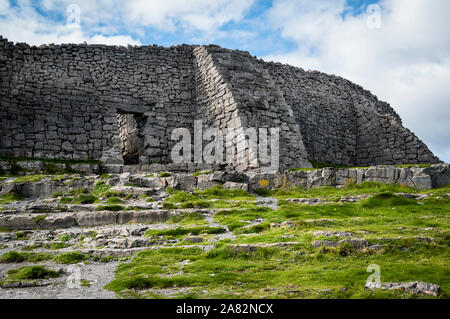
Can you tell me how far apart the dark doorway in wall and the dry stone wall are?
0.48 feet

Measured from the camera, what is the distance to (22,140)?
22.0 m

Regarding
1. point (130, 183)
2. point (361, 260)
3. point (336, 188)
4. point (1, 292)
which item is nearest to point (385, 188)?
point (336, 188)

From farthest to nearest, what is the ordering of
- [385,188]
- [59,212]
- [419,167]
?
[419,167] → [385,188] → [59,212]

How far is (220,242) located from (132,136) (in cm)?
1724

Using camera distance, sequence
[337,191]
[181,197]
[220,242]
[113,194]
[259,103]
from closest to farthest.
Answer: [220,242] → [181,197] → [113,194] → [337,191] → [259,103]

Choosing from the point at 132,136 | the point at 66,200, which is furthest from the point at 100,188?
the point at 132,136

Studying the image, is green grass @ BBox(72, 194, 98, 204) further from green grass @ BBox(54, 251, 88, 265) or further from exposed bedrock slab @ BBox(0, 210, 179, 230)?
green grass @ BBox(54, 251, 88, 265)

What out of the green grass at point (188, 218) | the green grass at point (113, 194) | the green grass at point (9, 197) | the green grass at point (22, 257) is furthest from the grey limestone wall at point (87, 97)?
the green grass at point (22, 257)

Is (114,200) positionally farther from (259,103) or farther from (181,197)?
(259,103)

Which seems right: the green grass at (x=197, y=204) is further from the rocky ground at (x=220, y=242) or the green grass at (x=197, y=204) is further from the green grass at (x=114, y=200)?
the green grass at (x=114, y=200)

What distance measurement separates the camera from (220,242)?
1038 centimetres

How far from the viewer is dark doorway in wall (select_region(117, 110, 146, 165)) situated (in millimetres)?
24891
